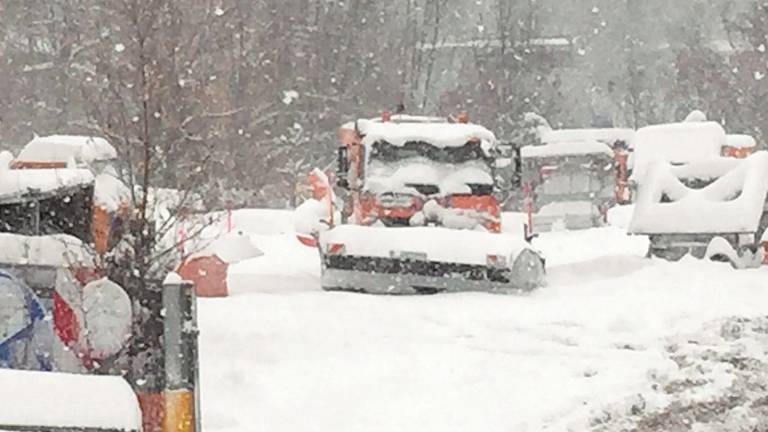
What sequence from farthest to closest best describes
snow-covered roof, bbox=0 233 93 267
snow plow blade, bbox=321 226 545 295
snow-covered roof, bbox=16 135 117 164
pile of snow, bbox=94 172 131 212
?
snow-covered roof, bbox=16 135 117 164, snow plow blade, bbox=321 226 545 295, pile of snow, bbox=94 172 131 212, snow-covered roof, bbox=0 233 93 267

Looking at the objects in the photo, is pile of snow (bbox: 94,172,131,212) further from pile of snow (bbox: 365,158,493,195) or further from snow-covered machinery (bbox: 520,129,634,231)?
snow-covered machinery (bbox: 520,129,634,231)

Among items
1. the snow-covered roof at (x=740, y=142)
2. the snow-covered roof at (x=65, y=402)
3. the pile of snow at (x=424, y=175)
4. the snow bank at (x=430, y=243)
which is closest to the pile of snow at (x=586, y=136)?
the snow-covered roof at (x=740, y=142)

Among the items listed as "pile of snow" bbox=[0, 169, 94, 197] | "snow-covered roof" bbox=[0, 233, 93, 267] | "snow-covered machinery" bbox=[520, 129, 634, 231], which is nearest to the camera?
"snow-covered roof" bbox=[0, 233, 93, 267]

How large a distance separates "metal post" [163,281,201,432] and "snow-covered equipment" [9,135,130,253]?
4090 mm

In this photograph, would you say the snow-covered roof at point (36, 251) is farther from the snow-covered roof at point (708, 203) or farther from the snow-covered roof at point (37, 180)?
the snow-covered roof at point (708, 203)

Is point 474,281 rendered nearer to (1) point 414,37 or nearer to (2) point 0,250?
(2) point 0,250

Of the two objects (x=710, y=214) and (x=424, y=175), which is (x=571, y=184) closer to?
(x=710, y=214)

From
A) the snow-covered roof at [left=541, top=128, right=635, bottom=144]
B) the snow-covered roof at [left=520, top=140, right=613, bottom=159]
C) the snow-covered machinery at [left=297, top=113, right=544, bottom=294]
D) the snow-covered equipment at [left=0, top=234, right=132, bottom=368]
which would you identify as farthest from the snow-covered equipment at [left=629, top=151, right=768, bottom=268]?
the snow-covered roof at [left=541, top=128, right=635, bottom=144]

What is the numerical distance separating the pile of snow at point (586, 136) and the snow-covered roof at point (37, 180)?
2960cm

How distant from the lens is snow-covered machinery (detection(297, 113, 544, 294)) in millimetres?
13453

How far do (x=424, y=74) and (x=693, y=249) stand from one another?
127 ft

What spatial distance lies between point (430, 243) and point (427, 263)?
22 cm

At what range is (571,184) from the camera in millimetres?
33156

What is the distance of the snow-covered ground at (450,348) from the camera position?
721cm
